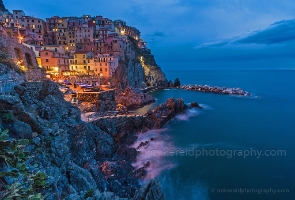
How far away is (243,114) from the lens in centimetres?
5009

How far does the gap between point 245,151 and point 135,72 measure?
55634 millimetres

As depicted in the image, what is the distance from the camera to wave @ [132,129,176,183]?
944 inches

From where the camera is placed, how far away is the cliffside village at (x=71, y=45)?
52156 millimetres

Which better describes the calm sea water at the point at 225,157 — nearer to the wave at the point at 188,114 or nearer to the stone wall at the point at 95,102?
the wave at the point at 188,114

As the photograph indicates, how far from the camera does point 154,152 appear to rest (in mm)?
28297

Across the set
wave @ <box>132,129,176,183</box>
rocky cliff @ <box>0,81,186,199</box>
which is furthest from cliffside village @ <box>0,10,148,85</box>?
wave @ <box>132,129,176,183</box>

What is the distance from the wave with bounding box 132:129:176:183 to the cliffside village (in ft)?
91.2

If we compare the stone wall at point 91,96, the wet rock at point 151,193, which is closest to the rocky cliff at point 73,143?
the wet rock at point 151,193

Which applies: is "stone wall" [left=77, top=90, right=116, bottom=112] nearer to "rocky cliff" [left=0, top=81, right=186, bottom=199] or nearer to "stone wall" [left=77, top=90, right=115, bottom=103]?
"stone wall" [left=77, top=90, right=115, bottom=103]

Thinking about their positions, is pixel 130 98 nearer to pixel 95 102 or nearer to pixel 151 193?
pixel 95 102

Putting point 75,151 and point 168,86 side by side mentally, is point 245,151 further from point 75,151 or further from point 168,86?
point 168,86

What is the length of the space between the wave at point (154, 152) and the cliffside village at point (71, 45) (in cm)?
2779

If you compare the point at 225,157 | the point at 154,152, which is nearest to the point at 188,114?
the point at 225,157

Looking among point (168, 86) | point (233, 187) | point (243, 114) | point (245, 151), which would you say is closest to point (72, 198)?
point (233, 187)
